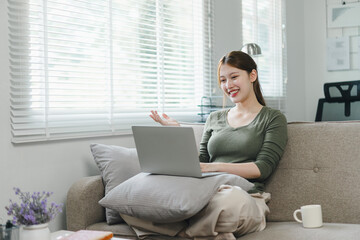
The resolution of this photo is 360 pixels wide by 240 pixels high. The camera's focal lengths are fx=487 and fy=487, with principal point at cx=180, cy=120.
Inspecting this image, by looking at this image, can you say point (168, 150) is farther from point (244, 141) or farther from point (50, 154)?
point (50, 154)

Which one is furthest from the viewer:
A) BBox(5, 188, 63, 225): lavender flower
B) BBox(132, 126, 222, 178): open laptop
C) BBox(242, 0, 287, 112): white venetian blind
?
BBox(242, 0, 287, 112): white venetian blind

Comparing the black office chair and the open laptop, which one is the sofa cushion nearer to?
the open laptop

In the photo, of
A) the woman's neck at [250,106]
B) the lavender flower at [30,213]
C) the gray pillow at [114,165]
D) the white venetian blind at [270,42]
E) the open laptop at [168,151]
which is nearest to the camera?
the lavender flower at [30,213]

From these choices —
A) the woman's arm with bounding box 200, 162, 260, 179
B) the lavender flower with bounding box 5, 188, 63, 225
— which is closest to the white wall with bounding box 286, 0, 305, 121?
the woman's arm with bounding box 200, 162, 260, 179

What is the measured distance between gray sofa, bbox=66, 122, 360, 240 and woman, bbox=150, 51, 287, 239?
0.08 m

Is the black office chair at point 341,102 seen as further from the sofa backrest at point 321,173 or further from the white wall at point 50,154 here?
the sofa backrest at point 321,173

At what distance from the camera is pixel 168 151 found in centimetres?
194

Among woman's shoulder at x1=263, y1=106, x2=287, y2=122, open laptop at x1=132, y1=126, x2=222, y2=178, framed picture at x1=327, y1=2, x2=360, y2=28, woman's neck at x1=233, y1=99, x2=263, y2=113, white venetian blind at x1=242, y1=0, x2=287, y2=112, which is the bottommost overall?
open laptop at x1=132, y1=126, x2=222, y2=178

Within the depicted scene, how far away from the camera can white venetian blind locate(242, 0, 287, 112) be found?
4.57 metres

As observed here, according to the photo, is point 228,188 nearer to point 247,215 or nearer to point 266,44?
point 247,215

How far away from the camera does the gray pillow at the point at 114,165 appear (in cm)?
221

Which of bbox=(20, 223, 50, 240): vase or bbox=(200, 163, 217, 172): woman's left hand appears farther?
bbox=(200, 163, 217, 172): woman's left hand


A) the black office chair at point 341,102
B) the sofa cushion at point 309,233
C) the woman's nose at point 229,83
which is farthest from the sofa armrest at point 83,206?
the black office chair at point 341,102

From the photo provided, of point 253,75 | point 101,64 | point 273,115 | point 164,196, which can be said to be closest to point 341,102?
point 253,75
